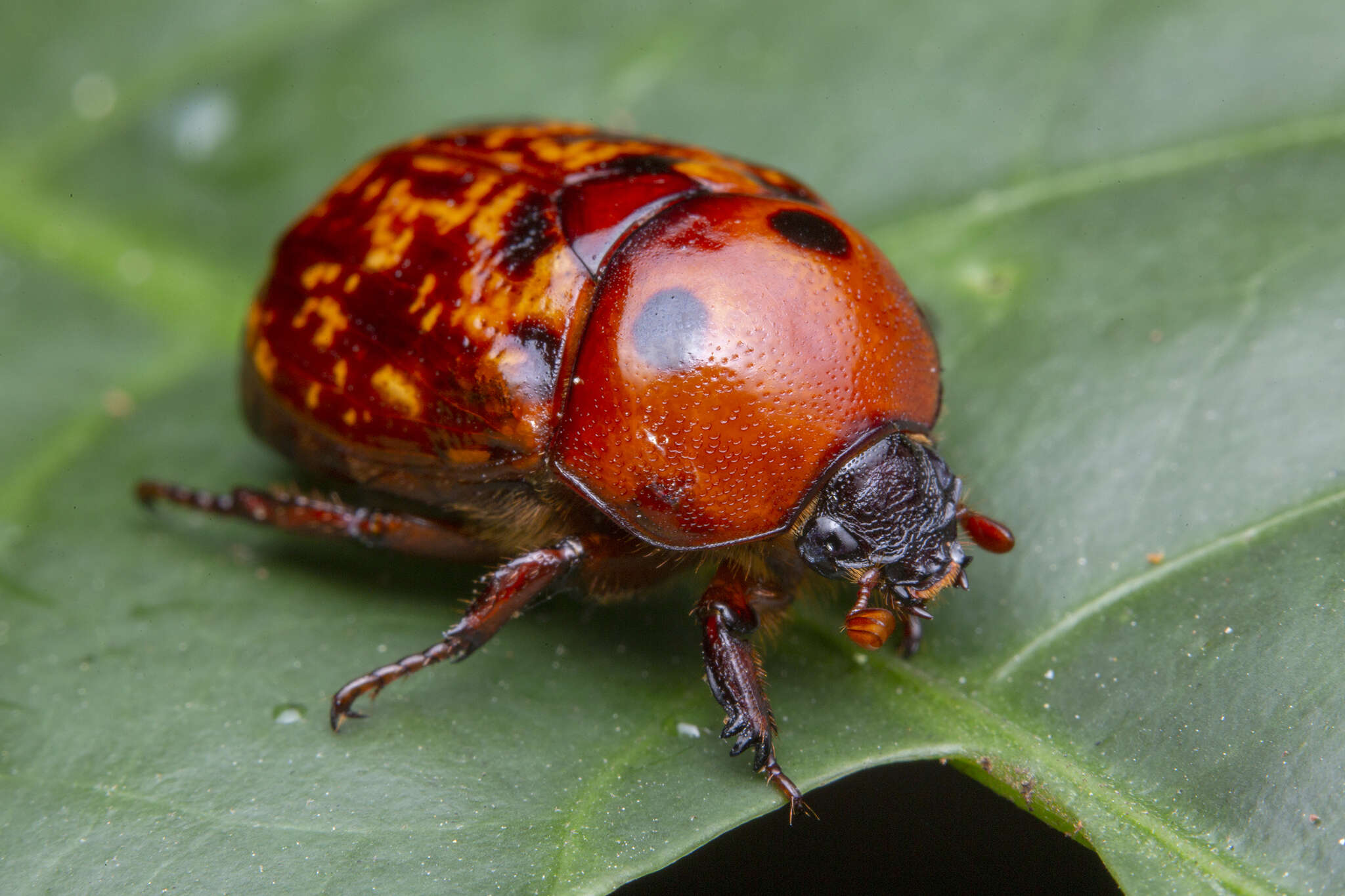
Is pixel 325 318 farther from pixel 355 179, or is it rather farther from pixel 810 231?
pixel 810 231

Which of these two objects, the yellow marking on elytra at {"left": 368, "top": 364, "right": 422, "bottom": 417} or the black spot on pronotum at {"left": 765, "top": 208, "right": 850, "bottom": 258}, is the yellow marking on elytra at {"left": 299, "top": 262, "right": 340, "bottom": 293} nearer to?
the yellow marking on elytra at {"left": 368, "top": 364, "right": 422, "bottom": 417}

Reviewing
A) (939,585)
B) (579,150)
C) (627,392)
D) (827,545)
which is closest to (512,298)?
(627,392)

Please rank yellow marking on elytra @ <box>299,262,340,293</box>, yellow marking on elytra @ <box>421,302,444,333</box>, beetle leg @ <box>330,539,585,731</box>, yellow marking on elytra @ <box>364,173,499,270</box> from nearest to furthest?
1. beetle leg @ <box>330,539,585,731</box>
2. yellow marking on elytra @ <box>421,302,444,333</box>
3. yellow marking on elytra @ <box>364,173,499,270</box>
4. yellow marking on elytra @ <box>299,262,340,293</box>

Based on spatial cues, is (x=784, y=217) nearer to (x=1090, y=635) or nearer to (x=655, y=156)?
(x=655, y=156)

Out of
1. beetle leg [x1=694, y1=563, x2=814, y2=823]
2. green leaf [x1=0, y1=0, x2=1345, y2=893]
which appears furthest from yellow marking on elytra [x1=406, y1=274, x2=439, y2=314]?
beetle leg [x1=694, y1=563, x2=814, y2=823]

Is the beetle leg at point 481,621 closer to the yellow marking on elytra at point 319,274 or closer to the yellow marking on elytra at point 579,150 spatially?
the yellow marking on elytra at point 319,274
